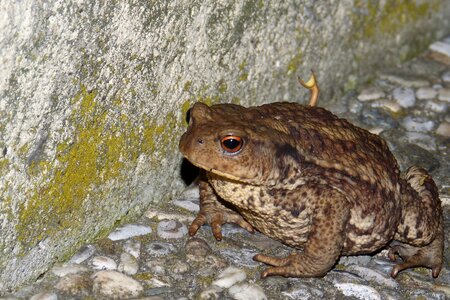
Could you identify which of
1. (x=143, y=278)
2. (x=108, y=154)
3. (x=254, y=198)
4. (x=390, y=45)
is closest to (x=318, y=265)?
(x=254, y=198)

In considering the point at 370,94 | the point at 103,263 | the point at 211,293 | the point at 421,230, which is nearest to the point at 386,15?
the point at 370,94

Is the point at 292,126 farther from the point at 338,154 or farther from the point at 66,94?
the point at 66,94

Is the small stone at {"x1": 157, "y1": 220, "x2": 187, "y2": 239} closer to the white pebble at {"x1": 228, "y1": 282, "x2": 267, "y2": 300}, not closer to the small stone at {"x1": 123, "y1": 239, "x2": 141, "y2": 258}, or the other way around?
the small stone at {"x1": 123, "y1": 239, "x2": 141, "y2": 258}

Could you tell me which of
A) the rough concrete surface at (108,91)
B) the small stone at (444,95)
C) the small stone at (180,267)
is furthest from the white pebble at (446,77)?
the small stone at (180,267)

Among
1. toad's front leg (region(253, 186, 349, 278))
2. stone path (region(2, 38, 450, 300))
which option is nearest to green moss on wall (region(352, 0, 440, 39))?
stone path (region(2, 38, 450, 300))

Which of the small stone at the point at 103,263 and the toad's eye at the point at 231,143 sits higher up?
the toad's eye at the point at 231,143

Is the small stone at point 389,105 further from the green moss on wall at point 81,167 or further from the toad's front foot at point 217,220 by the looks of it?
the green moss on wall at point 81,167
